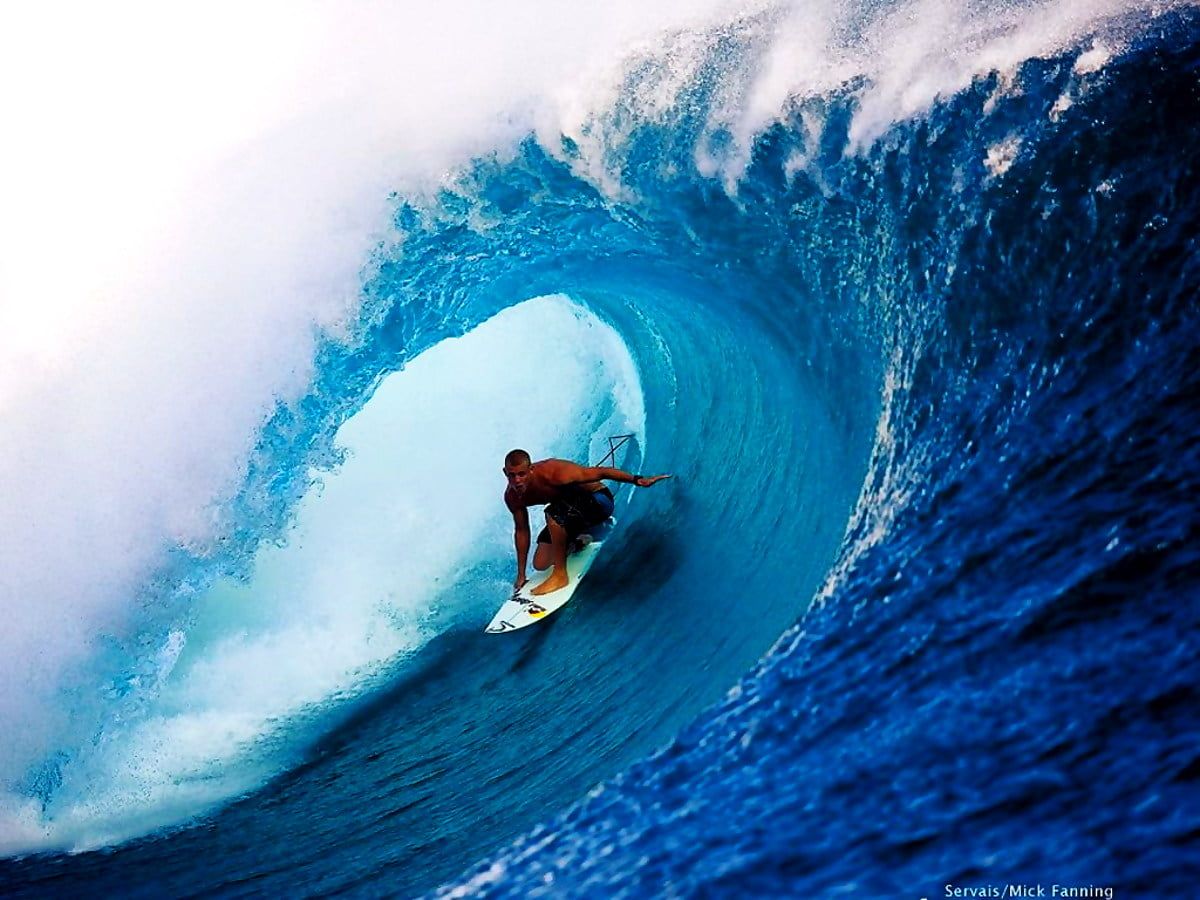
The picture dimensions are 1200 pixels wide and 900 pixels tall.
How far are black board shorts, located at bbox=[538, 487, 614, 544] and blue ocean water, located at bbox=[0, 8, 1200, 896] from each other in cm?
47

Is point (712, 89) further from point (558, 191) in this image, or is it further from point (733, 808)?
point (733, 808)

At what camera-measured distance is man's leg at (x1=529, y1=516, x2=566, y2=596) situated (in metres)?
7.49

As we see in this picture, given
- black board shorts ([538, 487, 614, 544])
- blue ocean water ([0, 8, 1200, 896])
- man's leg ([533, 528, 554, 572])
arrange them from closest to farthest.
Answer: blue ocean water ([0, 8, 1200, 896])
black board shorts ([538, 487, 614, 544])
man's leg ([533, 528, 554, 572])

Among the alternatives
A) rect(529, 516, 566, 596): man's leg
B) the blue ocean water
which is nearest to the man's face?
rect(529, 516, 566, 596): man's leg

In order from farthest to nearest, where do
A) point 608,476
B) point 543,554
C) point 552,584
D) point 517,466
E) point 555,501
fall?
point 543,554 → point 552,584 → point 555,501 → point 608,476 → point 517,466

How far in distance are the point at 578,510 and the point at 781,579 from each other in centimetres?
182

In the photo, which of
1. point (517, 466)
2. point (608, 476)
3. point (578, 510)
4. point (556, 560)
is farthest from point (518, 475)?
point (556, 560)

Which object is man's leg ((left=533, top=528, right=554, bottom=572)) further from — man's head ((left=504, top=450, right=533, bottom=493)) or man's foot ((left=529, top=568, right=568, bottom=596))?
man's head ((left=504, top=450, right=533, bottom=493))

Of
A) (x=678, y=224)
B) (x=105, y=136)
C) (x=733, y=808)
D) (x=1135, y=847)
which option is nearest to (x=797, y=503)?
(x=678, y=224)

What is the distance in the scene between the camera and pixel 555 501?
7410 millimetres

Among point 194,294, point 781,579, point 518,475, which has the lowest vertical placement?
point 781,579

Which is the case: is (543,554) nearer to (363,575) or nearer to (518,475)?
(518,475)

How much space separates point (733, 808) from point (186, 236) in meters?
5.31

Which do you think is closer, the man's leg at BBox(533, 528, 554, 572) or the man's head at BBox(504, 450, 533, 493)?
the man's head at BBox(504, 450, 533, 493)
